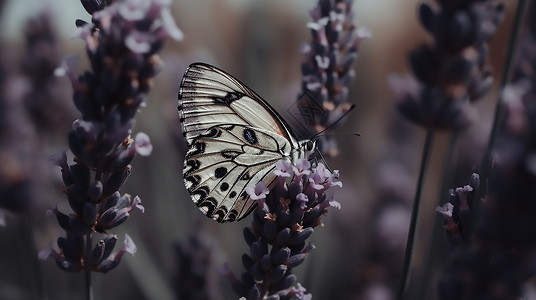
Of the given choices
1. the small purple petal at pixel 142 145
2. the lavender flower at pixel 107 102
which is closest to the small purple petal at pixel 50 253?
the lavender flower at pixel 107 102

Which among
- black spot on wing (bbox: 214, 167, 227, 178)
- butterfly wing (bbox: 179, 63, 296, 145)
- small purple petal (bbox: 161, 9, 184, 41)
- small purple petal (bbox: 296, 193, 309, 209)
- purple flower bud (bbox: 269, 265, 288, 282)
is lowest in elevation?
purple flower bud (bbox: 269, 265, 288, 282)

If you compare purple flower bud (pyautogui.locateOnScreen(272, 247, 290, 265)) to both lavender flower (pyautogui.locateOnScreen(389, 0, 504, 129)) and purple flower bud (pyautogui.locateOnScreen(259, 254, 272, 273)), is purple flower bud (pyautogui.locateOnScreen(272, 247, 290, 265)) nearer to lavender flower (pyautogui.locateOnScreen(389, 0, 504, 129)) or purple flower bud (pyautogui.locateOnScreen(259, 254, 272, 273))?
purple flower bud (pyautogui.locateOnScreen(259, 254, 272, 273))

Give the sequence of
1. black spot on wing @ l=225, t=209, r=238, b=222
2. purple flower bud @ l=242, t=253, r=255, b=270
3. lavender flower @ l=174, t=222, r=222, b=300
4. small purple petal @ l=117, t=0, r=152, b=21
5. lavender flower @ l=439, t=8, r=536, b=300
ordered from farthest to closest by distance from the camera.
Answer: lavender flower @ l=174, t=222, r=222, b=300, black spot on wing @ l=225, t=209, r=238, b=222, purple flower bud @ l=242, t=253, r=255, b=270, small purple petal @ l=117, t=0, r=152, b=21, lavender flower @ l=439, t=8, r=536, b=300

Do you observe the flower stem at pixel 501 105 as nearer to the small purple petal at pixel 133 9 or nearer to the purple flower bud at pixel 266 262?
the purple flower bud at pixel 266 262

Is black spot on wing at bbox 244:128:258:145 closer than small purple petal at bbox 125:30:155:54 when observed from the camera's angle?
No

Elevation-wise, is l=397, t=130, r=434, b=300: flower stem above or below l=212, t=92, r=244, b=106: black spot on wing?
below

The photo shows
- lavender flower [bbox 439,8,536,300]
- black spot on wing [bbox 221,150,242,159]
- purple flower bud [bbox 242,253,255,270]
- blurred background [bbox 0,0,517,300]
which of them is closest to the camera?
lavender flower [bbox 439,8,536,300]

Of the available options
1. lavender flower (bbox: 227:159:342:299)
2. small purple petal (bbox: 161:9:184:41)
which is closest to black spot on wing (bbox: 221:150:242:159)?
lavender flower (bbox: 227:159:342:299)

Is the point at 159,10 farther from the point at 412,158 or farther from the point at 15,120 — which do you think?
the point at 412,158
